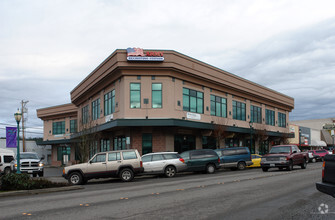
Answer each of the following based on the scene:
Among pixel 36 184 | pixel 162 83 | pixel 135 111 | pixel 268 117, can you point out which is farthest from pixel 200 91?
pixel 36 184

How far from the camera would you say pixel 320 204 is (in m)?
9.76

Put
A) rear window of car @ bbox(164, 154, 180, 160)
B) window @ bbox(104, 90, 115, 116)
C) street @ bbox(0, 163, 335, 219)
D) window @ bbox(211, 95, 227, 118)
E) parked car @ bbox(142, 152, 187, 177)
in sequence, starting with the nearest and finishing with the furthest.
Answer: street @ bbox(0, 163, 335, 219), parked car @ bbox(142, 152, 187, 177), rear window of car @ bbox(164, 154, 180, 160), window @ bbox(104, 90, 115, 116), window @ bbox(211, 95, 227, 118)

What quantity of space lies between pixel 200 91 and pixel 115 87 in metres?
8.67

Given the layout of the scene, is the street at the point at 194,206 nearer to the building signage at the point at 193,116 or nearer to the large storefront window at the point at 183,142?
the large storefront window at the point at 183,142

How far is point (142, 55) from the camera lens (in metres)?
30.7

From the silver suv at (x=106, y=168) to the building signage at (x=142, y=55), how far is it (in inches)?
471

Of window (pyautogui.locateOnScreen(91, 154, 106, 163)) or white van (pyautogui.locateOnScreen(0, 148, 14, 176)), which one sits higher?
window (pyautogui.locateOnScreen(91, 154, 106, 163))

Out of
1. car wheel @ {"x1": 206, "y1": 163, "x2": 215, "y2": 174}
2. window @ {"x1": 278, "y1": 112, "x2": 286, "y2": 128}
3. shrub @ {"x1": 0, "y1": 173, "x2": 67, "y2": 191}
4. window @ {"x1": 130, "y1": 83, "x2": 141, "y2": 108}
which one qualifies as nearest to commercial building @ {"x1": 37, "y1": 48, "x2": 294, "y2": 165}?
window @ {"x1": 130, "y1": 83, "x2": 141, "y2": 108}

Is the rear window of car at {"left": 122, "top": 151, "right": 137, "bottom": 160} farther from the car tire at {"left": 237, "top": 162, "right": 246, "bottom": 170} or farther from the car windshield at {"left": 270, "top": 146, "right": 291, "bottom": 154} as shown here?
the car tire at {"left": 237, "top": 162, "right": 246, "bottom": 170}

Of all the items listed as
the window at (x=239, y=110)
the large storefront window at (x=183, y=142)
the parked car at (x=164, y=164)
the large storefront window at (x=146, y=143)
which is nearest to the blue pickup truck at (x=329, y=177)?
the parked car at (x=164, y=164)

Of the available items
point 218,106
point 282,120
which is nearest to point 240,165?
point 218,106

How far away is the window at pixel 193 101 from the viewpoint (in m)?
33.4

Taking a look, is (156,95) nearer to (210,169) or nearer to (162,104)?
(162,104)

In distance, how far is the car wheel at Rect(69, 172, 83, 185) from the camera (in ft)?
64.0
